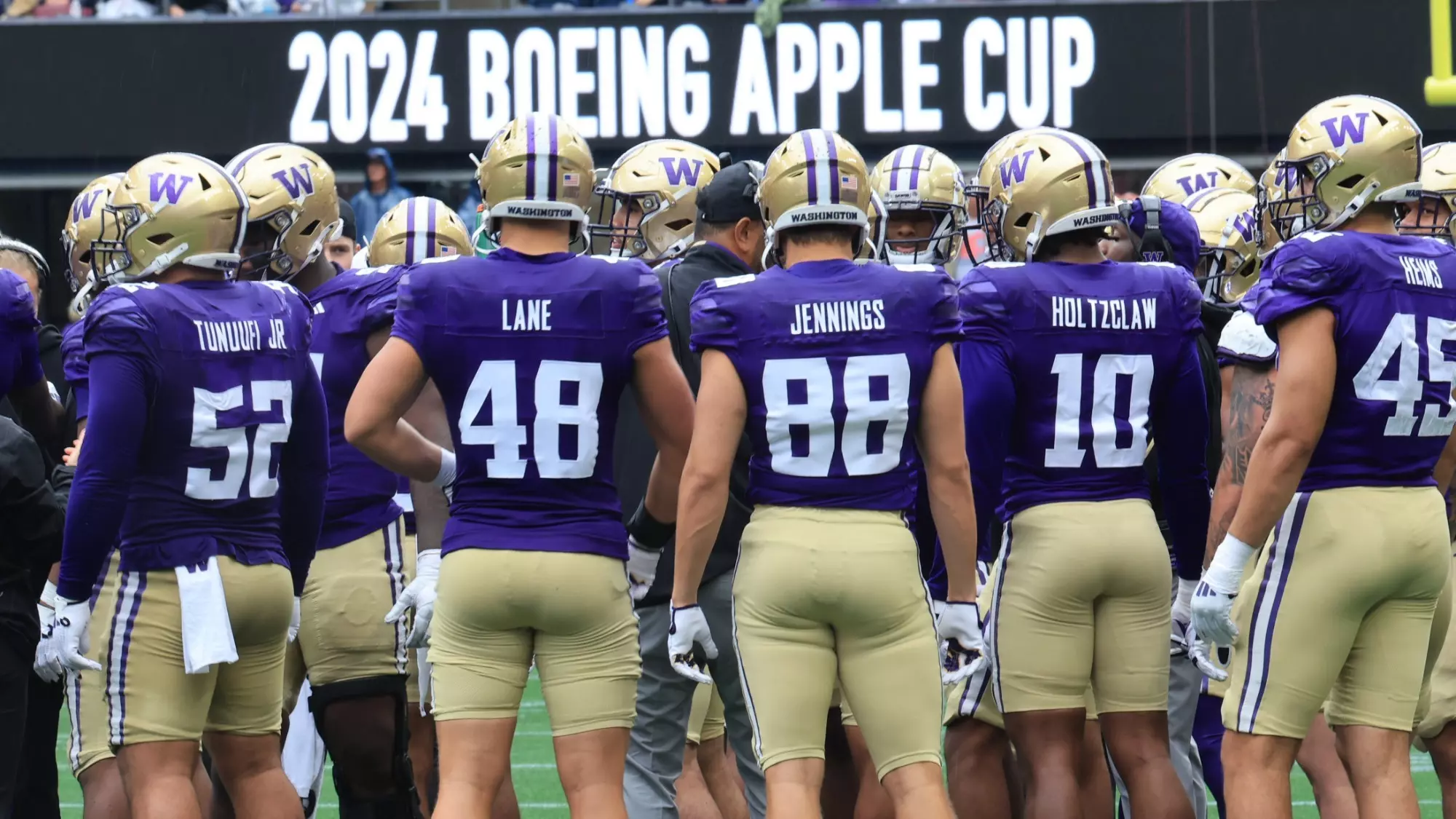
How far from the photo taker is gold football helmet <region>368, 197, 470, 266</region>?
Answer: 669 cm

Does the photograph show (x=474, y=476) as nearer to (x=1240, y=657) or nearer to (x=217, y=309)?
(x=217, y=309)

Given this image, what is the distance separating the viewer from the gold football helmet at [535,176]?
4.67 meters

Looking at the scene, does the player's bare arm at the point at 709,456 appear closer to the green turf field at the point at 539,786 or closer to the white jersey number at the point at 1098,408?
the white jersey number at the point at 1098,408

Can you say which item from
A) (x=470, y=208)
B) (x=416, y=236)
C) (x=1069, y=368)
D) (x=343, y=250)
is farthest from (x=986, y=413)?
(x=470, y=208)

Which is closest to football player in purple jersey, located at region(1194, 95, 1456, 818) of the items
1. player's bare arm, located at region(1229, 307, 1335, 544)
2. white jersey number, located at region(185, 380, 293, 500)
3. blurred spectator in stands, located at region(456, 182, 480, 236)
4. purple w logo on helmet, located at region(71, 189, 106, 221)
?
player's bare arm, located at region(1229, 307, 1335, 544)

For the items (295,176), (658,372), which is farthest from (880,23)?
(658,372)

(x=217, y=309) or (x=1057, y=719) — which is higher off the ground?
(x=217, y=309)

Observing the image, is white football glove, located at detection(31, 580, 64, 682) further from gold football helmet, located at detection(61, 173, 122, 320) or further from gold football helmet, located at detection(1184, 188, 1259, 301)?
gold football helmet, located at detection(1184, 188, 1259, 301)

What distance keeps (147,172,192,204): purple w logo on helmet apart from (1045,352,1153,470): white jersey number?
7.05 ft

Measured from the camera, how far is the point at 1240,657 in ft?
15.7

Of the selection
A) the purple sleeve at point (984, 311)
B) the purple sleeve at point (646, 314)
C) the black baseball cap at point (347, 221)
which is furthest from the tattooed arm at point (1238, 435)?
the black baseball cap at point (347, 221)

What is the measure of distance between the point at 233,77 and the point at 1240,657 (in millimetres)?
12160

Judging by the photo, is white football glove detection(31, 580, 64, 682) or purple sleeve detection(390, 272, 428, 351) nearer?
purple sleeve detection(390, 272, 428, 351)

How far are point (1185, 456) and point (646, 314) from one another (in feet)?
4.97
